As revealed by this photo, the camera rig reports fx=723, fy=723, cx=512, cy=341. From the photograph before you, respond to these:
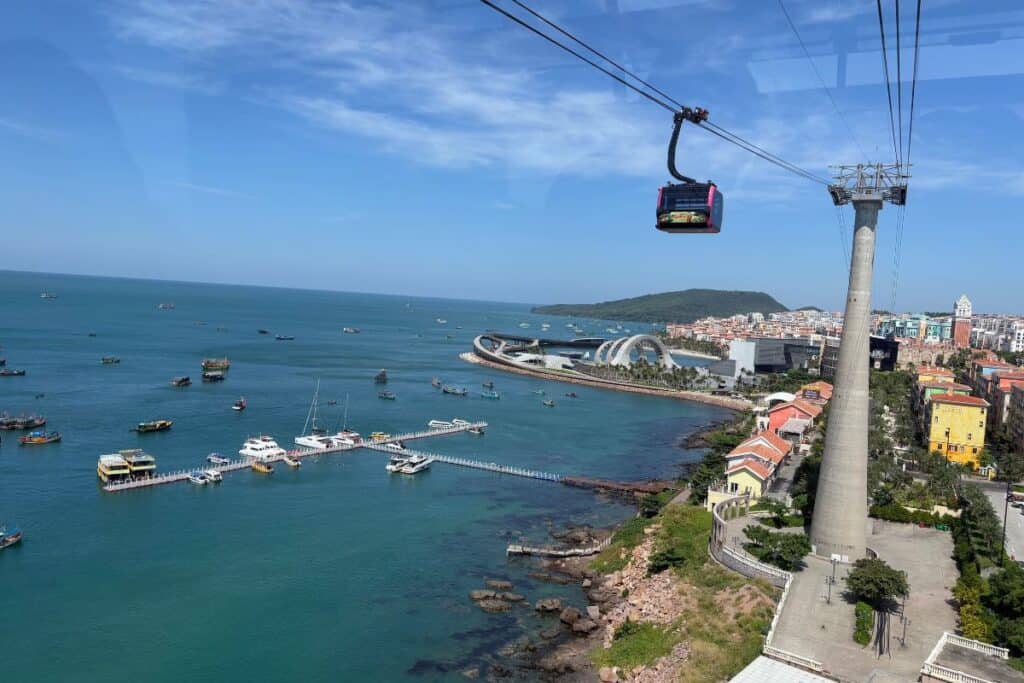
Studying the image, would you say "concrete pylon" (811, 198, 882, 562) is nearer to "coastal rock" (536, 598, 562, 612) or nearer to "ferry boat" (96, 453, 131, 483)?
"coastal rock" (536, 598, 562, 612)

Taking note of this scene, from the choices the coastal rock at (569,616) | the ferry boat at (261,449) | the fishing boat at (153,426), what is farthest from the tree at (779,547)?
the fishing boat at (153,426)

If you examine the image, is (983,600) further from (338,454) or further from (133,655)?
(338,454)

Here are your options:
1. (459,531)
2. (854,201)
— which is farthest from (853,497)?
(459,531)

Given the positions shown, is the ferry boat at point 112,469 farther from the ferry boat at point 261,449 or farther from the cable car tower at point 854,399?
the cable car tower at point 854,399

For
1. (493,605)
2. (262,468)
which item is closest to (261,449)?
(262,468)

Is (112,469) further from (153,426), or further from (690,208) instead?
(690,208)

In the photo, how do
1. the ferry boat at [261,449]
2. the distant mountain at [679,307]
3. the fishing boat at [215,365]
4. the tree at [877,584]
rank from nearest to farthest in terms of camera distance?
the tree at [877,584]
the ferry boat at [261,449]
the fishing boat at [215,365]
the distant mountain at [679,307]
